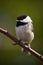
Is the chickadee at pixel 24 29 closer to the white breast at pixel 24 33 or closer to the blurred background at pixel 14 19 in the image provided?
the white breast at pixel 24 33

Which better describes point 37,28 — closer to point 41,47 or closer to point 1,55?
point 41,47

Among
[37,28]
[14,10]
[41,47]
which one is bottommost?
[41,47]

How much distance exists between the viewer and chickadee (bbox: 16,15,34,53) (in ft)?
4.07

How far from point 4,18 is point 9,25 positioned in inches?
2.5

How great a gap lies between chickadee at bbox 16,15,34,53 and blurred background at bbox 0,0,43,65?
18.3 inches

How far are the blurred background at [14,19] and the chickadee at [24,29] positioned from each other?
0.47 meters

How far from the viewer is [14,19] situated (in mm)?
2057

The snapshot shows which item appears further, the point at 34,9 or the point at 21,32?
the point at 34,9

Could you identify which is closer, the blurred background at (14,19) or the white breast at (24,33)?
the white breast at (24,33)

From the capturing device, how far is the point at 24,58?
2137mm

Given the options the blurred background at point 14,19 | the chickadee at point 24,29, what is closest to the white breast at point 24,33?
the chickadee at point 24,29

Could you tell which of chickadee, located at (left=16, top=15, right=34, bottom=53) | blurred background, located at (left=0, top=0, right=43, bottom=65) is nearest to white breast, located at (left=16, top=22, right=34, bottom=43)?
chickadee, located at (left=16, top=15, right=34, bottom=53)

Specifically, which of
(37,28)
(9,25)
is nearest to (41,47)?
(37,28)

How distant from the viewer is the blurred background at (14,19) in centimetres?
191
